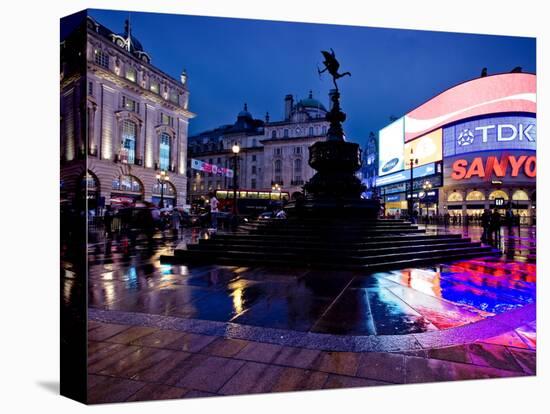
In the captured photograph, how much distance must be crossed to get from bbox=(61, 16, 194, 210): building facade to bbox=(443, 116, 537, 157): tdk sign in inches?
1471

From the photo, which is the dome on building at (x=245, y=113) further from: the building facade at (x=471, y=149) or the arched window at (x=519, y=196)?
the arched window at (x=519, y=196)

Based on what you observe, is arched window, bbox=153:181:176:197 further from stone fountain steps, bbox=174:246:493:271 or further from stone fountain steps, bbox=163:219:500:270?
stone fountain steps, bbox=174:246:493:271

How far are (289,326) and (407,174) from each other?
57.6 metres

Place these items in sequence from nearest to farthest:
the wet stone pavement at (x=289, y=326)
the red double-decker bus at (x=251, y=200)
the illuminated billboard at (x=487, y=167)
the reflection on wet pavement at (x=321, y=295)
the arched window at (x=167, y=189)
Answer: the wet stone pavement at (x=289, y=326) → the reflection on wet pavement at (x=321, y=295) → the red double-decker bus at (x=251, y=200) → the illuminated billboard at (x=487, y=167) → the arched window at (x=167, y=189)

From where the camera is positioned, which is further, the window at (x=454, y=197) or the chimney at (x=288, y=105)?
the chimney at (x=288, y=105)

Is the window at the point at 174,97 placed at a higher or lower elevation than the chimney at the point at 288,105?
lower

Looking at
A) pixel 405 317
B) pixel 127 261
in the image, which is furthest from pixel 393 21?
pixel 127 261

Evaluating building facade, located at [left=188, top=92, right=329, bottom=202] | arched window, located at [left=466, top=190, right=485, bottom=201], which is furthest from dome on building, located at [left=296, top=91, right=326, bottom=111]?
arched window, located at [left=466, top=190, right=485, bottom=201]

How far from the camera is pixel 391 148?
63844mm

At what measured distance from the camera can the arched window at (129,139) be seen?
3447 centimetres

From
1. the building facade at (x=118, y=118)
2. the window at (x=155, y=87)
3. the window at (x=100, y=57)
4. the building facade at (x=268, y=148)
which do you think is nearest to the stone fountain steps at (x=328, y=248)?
the building facade at (x=118, y=118)

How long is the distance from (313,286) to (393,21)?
433 cm

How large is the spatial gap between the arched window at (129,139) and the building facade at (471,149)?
30752 millimetres

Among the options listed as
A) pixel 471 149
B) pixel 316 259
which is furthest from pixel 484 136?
pixel 316 259
